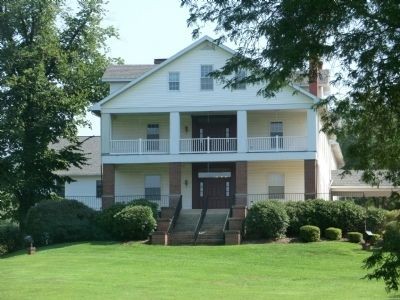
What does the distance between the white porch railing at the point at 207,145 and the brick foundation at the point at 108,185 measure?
4.10 m

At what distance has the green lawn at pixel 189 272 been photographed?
20.2 meters

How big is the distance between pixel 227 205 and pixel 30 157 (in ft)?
37.3

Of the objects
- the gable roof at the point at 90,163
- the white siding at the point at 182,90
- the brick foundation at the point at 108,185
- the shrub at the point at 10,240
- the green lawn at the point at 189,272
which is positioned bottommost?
the green lawn at the point at 189,272

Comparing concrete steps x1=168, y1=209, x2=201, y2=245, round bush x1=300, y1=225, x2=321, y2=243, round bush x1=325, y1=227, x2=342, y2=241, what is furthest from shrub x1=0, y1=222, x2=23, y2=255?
round bush x1=325, y1=227, x2=342, y2=241

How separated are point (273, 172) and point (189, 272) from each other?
63.9 ft

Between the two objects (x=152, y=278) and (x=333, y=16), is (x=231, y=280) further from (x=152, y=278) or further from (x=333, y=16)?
(x=333, y=16)

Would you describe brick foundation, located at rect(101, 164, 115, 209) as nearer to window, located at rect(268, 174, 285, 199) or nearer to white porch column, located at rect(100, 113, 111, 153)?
white porch column, located at rect(100, 113, 111, 153)

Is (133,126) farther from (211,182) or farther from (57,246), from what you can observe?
(57,246)

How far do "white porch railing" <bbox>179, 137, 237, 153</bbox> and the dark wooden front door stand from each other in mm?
1406

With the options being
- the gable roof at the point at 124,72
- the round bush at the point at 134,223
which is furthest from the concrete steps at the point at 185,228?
the gable roof at the point at 124,72

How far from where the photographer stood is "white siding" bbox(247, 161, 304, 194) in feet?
144

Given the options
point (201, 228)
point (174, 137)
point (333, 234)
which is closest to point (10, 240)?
point (201, 228)

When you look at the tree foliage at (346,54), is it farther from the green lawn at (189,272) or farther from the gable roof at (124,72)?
the gable roof at (124,72)

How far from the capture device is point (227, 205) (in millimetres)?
43656
